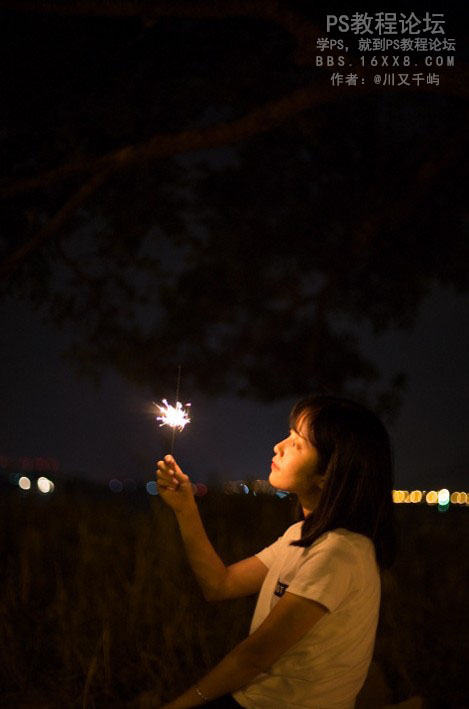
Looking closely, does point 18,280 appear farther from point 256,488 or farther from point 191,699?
point 191,699

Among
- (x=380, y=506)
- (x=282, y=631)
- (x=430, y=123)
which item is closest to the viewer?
(x=282, y=631)

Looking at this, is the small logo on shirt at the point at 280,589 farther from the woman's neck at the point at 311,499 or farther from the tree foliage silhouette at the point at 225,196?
the tree foliage silhouette at the point at 225,196

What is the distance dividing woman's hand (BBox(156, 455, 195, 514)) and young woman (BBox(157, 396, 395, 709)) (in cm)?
36

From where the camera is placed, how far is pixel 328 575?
6.27ft

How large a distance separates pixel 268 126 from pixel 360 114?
6.39 ft

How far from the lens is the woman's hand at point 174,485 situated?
250 centimetres

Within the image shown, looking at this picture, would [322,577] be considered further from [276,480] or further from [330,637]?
[276,480]

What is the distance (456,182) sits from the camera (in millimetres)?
6801

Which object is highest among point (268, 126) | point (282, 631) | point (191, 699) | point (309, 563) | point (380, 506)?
point (268, 126)

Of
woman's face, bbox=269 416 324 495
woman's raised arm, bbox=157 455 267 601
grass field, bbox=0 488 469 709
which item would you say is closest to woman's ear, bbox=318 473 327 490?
woman's face, bbox=269 416 324 495

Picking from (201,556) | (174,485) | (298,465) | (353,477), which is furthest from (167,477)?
(353,477)

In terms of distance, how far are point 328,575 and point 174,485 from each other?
0.75 metres

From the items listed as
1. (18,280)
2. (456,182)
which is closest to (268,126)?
(456,182)

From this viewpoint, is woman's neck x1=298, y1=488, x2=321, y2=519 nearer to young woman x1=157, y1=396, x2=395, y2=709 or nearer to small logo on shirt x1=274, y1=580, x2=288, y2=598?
young woman x1=157, y1=396, x2=395, y2=709
